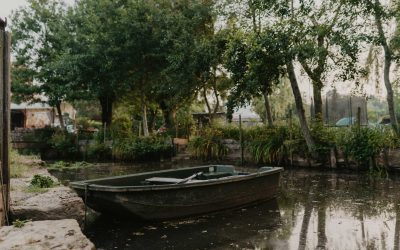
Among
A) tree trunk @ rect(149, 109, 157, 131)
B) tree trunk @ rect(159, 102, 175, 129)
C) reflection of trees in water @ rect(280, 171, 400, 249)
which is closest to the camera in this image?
reflection of trees in water @ rect(280, 171, 400, 249)

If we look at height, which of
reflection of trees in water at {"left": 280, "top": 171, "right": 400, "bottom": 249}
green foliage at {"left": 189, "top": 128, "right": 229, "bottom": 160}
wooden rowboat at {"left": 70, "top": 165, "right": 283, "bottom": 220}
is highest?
green foliage at {"left": 189, "top": 128, "right": 229, "bottom": 160}

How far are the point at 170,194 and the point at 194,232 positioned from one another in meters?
0.86

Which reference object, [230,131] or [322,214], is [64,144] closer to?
[230,131]

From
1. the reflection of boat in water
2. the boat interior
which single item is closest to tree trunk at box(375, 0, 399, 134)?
the boat interior

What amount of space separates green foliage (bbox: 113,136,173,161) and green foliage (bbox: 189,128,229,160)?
6.26 feet

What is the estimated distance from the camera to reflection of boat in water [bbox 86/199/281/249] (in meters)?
6.37

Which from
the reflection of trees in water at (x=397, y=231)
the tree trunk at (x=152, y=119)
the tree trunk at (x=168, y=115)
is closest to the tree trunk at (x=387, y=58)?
the reflection of trees in water at (x=397, y=231)

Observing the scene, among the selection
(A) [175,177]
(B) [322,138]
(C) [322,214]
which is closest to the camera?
(C) [322,214]

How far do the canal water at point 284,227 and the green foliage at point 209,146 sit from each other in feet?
26.9

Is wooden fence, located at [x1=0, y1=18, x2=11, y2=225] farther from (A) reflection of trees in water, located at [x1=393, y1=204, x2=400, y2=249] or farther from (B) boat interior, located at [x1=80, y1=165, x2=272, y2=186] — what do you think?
(A) reflection of trees in water, located at [x1=393, y1=204, x2=400, y2=249]

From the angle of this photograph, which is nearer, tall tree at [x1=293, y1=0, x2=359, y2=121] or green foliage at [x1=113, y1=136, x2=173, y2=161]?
tall tree at [x1=293, y1=0, x2=359, y2=121]

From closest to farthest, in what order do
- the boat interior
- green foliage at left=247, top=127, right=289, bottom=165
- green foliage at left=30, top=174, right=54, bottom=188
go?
green foliage at left=30, top=174, right=54, bottom=188 < the boat interior < green foliage at left=247, top=127, right=289, bottom=165

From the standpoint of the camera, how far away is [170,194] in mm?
7445

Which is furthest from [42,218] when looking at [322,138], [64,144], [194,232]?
[64,144]
